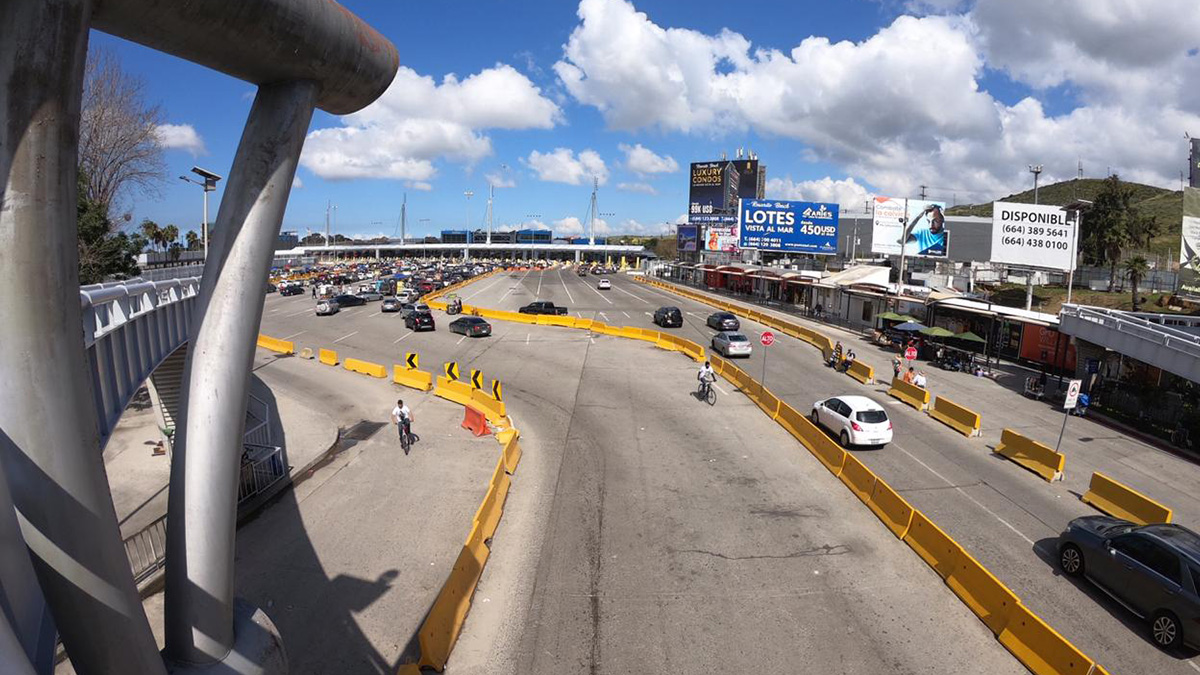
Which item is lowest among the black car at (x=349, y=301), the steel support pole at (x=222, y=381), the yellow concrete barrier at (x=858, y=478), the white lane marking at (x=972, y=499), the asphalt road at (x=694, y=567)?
the asphalt road at (x=694, y=567)

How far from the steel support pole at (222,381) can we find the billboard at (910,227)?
168 feet

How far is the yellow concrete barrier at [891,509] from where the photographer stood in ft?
42.0

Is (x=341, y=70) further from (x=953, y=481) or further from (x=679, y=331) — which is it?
(x=679, y=331)

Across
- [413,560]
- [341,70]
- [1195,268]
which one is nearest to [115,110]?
[413,560]

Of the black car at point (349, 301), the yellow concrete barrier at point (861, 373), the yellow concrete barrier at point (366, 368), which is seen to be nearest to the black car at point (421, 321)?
the yellow concrete barrier at point (366, 368)

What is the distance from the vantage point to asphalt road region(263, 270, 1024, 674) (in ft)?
30.0

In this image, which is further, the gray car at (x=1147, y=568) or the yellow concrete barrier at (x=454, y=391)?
the yellow concrete barrier at (x=454, y=391)

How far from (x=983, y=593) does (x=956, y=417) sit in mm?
12399

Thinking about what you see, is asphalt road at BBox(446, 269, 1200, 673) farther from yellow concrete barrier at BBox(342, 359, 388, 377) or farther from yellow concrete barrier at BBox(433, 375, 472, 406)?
yellow concrete barrier at BBox(342, 359, 388, 377)

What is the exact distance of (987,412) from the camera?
2322 centimetres

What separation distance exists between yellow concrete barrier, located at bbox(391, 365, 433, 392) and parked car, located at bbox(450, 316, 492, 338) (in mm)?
11426

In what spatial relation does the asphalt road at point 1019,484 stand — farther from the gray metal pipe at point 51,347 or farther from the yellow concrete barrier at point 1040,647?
the gray metal pipe at point 51,347

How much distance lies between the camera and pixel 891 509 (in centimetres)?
1341

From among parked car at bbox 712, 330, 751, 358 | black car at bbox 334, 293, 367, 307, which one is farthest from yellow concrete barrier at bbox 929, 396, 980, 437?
black car at bbox 334, 293, 367, 307
